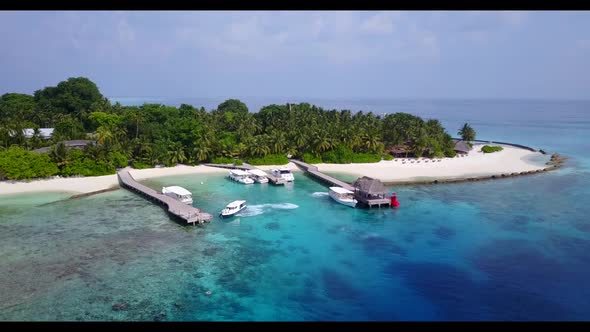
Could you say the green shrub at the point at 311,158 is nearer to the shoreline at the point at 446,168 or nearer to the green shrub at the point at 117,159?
the shoreline at the point at 446,168

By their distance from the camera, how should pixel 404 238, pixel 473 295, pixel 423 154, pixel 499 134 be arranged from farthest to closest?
pixel 499 134, pixel 423 154, pixel 404 238, pixel 473 295

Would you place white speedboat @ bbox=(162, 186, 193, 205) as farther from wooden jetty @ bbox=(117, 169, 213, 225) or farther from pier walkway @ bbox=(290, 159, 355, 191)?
pier walkway @ bbox=(290, 159, 355, 191)

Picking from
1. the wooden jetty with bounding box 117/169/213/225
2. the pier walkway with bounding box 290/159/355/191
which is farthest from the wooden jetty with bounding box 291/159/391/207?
the wooden jetty with bounding box 117/169/213/225

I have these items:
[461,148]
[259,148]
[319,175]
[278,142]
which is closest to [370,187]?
[319,175]

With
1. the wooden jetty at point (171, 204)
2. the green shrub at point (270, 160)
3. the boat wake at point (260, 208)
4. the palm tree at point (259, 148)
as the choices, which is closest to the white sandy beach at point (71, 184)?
the wooden jetty at point (171, 204)
